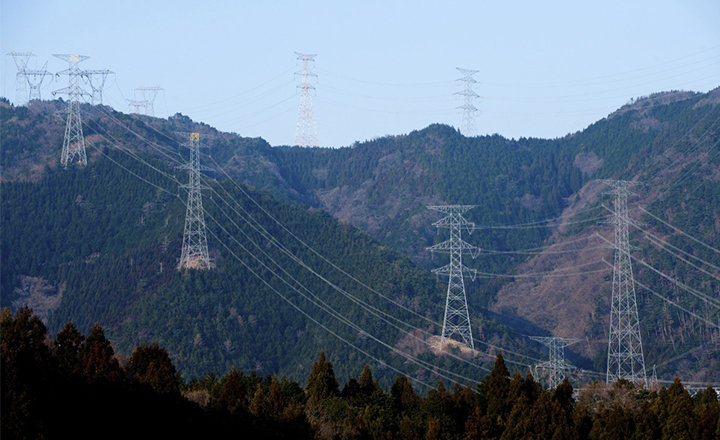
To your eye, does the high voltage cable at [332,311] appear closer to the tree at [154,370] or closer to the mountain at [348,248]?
the mountain at [348,248]

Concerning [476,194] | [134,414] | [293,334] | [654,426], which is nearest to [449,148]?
[476,194]

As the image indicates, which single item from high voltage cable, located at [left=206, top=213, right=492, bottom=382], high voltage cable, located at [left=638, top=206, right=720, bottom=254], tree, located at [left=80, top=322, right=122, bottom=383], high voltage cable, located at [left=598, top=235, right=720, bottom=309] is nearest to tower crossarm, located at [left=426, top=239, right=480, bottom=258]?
high voltage cable, located at [left=206, top=213, right=492, bottom=382]

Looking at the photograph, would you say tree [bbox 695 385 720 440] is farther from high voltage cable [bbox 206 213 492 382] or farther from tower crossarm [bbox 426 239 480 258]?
high voltage cable [bbox 206 213 492 382]

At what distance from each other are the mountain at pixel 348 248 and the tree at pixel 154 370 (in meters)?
33.1

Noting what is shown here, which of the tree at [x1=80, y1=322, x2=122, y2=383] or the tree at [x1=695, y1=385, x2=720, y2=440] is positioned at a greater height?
the tree at [x1=80, y1=322, x2=122, y2=383]

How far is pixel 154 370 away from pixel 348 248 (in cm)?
6080

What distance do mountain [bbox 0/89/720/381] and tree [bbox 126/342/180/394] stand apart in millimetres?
33131

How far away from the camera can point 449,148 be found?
582 ft

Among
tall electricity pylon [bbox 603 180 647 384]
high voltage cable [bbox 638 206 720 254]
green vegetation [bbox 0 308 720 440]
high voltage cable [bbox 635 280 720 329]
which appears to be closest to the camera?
green vegetation [bbox 0 308 720 440]

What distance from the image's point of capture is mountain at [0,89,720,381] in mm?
99062

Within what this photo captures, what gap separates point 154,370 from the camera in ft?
178

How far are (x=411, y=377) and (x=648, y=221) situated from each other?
4714cm

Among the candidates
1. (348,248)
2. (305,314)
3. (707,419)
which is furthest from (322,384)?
(348,248)

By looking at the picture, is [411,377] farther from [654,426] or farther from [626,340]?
[654,426]
